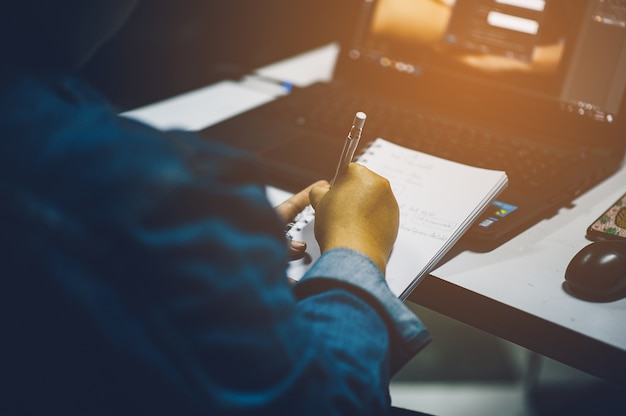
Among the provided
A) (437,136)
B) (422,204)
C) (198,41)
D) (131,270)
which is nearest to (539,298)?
(422,204)

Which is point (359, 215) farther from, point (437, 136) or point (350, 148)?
point (437, 136)

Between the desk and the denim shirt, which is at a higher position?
the denim shirt

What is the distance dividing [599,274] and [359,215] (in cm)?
26

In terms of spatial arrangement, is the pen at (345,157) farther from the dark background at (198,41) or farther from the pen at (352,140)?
the dark background at (198,41)

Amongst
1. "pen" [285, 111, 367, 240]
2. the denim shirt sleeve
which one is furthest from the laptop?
the denim shirt sleeve

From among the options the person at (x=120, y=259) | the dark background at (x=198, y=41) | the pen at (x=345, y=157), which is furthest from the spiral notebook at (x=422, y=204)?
the dark background at (x=198, y=41)

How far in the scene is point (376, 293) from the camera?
53cm

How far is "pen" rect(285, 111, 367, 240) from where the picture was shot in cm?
68

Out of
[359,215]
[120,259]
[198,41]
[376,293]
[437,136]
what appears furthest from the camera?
[198,41]

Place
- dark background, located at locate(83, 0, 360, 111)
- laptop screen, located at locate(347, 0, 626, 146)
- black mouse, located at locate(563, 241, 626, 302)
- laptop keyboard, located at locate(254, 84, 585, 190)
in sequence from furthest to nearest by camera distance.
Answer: dark background, located at locate(83, 0, 360, 111) → laptop screen, located at locate(347, 0, 626, 146) → laptop keyboard, located at locate(254, 84, 585, 190) → black mouse, located at locate(563, 241, 626, 302)

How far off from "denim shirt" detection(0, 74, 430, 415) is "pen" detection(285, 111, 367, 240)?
313 millimetres

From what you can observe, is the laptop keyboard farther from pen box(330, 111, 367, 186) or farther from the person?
the person

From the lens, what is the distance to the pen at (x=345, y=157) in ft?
2.24

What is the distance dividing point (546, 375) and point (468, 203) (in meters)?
1.08
